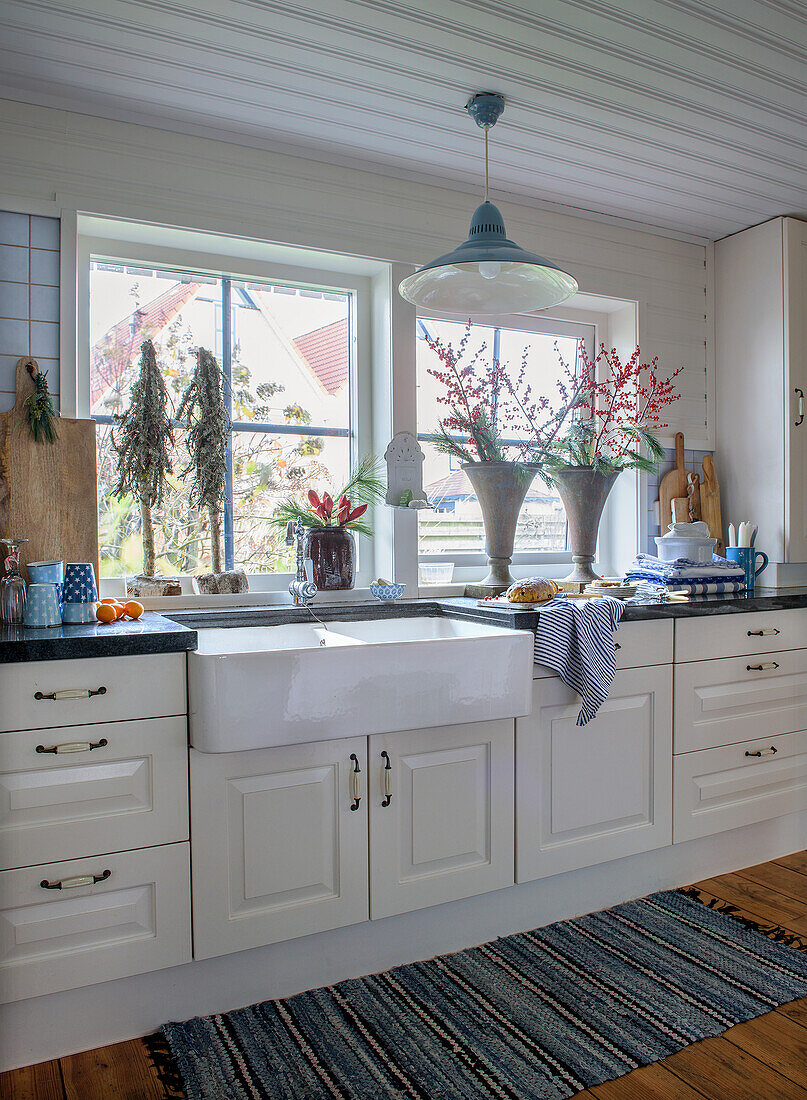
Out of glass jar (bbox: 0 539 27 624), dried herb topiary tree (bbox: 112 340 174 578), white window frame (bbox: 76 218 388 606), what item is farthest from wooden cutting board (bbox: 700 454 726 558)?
glass jar (bbox: 0 539 27 624)

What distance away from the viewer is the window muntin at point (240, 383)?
7.98 feet

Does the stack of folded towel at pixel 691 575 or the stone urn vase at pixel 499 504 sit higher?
the stone urn vase at pixel 499 504

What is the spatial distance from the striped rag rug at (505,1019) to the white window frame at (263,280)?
1.12 m

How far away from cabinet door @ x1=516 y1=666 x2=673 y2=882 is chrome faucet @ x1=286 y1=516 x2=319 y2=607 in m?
0.72

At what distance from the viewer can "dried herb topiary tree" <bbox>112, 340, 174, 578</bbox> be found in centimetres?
235

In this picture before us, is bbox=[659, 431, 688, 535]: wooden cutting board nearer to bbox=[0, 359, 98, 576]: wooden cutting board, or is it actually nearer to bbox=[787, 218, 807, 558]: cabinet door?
bbox=[787, 218, 807, 558]: cabinet door

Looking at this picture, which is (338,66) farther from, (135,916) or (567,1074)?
(567,1074)

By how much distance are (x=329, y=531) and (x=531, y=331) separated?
1.27 m

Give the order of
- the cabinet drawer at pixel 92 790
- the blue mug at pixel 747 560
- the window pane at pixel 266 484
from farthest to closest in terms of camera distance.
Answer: the blue mug at pixel 747 560 → the window pane at pixel 266 484 → the cabinet drawer at pixel 92 790

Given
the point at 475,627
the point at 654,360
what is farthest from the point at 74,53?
the point at 654,360

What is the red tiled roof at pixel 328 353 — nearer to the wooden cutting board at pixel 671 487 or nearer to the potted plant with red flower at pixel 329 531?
the potted plant with red flower at pixel 329 531

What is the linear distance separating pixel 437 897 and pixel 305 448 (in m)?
1.45

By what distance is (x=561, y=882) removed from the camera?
2.34 metres

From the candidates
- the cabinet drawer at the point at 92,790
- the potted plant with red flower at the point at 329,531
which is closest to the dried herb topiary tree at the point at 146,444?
the potted plant with red flower at the point at 329,531
